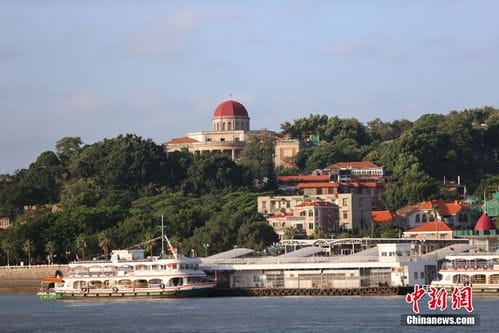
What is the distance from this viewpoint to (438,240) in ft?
397

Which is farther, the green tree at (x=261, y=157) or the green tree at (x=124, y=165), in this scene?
the green tree at (x=261, y=157)

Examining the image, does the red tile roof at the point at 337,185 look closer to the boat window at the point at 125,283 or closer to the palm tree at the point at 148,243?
the palm tree at the point at 148,243

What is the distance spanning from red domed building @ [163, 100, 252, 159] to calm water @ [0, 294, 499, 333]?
2700 inches

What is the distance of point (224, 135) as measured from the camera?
17500 centimetres

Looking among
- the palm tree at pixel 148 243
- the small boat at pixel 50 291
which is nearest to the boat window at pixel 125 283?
the small boat at pixel 50 291

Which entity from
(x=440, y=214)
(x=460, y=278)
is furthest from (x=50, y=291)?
(x=440, y=214)

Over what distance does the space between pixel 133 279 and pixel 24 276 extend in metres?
25.2

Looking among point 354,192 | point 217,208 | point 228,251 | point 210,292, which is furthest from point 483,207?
point 210,292

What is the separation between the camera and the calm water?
7619 cm

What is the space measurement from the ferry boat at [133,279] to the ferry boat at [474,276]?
16.4 meters

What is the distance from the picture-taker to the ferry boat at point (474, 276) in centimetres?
9694

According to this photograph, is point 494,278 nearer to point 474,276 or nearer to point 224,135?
point 474,276

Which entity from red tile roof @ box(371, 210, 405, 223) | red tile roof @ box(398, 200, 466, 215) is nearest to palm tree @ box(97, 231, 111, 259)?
red tile roof @ box(371, 210, 405, 223)

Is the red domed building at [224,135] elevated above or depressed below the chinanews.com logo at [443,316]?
above
